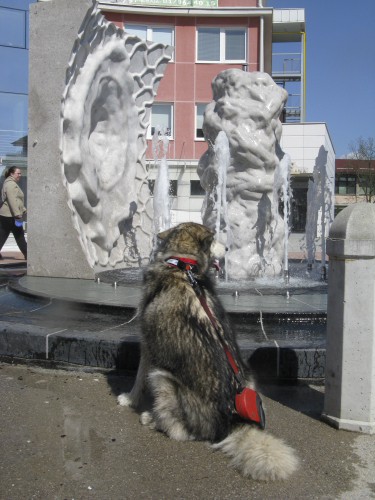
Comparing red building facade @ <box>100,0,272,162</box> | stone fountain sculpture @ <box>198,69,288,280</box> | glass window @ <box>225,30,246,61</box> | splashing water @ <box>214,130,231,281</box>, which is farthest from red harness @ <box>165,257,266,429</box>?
glass window @ <box>225,30,246,61</box>

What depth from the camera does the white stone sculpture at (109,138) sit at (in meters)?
8.88

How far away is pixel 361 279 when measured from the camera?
3.81 metres

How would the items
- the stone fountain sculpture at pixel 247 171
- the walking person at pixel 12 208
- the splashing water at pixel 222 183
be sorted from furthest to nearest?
the walking person at pixel 12 208, the stone fountain sculpture at pixel 247 171, the splashing water at pixel 222 183

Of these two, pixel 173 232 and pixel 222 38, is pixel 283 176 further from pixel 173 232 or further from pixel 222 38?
pixel 222 38

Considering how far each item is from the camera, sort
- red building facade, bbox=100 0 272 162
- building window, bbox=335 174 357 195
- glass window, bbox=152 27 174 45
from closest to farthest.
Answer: red building facade, bbox=100 0 272 162
glass window, bbox=152 27 174 45
building window, bbox=335 174 357 195

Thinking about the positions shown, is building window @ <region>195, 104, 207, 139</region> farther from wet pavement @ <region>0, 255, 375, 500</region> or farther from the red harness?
the red harness

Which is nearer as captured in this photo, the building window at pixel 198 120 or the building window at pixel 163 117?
the building window at pixel 198 120

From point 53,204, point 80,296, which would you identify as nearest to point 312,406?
point 80,296

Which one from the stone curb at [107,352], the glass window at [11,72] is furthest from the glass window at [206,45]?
the stone curb at [107,352]

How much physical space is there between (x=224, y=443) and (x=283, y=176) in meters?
7.00

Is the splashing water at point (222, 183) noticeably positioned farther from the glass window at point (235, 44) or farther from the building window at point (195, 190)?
the glass window at point (235, 44)

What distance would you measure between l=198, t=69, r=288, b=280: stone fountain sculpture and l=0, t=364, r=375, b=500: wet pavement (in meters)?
5.51

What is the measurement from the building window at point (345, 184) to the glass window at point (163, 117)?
30.3m

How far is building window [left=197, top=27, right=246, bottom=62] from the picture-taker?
3152cm
